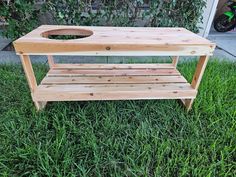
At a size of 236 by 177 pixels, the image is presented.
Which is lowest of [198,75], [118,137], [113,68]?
[118,137]

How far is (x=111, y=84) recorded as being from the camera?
5.41 feet

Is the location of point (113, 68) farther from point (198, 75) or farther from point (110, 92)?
point (198, 75)

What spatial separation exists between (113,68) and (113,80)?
25 centimetres

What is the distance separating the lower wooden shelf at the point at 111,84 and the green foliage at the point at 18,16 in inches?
43.5

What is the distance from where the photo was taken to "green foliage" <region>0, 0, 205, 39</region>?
2523mm

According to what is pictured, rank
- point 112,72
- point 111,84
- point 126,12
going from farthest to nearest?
point 126,12 < point 112,72 < point 111,84

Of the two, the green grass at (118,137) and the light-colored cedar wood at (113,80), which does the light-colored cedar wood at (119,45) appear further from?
the green grass at (118,137)

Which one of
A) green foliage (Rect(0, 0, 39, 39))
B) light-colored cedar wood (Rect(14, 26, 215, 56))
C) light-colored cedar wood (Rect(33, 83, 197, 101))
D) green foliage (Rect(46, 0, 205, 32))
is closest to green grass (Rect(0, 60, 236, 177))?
light-colored cedar wood (Rect(33, 83, 197, 101))

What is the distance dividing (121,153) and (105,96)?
44cm

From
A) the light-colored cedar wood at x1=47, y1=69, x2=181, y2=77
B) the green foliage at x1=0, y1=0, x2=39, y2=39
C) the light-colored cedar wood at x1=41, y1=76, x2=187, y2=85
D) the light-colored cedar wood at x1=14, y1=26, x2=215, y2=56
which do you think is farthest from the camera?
the green foliage at x1=0, y1=0, x2=39, y2=39

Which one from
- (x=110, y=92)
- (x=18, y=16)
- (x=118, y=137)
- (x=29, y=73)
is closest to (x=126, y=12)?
(x=18, y=16)

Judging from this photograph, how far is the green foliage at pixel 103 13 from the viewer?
252cm

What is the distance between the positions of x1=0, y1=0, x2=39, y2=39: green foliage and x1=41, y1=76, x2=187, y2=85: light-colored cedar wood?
1.29m

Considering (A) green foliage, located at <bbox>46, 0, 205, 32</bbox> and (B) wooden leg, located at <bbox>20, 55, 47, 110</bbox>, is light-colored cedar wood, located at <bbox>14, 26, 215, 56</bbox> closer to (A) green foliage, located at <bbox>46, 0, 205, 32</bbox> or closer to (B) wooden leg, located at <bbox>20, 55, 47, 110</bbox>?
(B) wooden leg, located at <bbox>20, 55, 47, 110</bbox>
